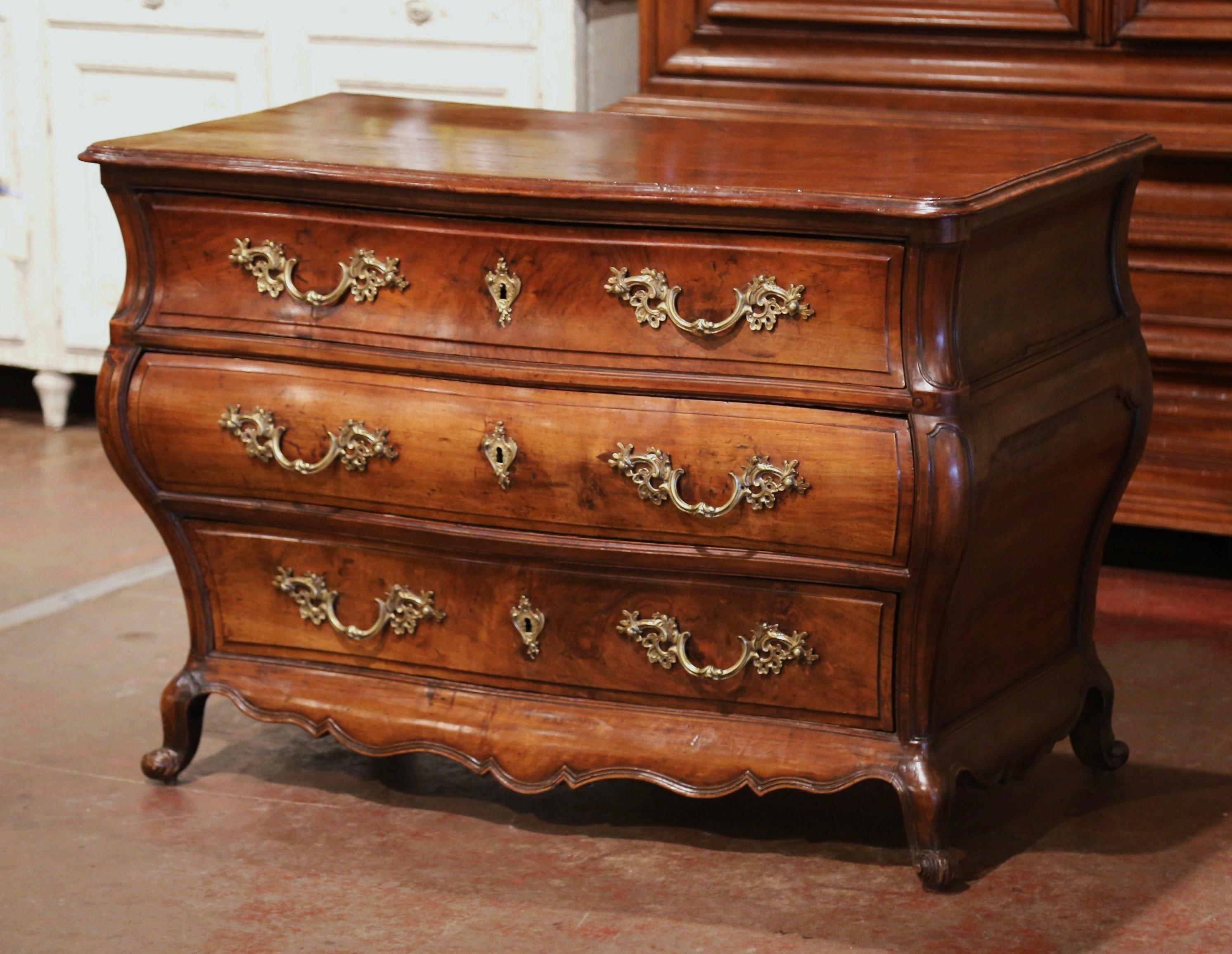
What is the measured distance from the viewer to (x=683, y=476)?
6.91 ft

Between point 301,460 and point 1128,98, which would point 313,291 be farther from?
point 1128,98

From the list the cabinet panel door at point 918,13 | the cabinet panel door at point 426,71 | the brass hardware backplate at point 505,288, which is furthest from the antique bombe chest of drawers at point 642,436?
the cabinet panel door at point 426,71

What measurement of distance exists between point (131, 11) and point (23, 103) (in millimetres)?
379

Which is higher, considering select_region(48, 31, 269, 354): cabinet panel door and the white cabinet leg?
select_region(48, 31, 269, 354): cabinet panel door

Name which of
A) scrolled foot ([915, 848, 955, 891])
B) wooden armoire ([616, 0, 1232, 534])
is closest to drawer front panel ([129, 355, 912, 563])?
scrolled foot ([915, 848, 955, 891])

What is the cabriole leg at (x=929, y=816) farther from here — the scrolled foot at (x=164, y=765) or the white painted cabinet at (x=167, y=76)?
the white painted cabinet at (x=167, y=76)

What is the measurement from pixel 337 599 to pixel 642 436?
1.68ft

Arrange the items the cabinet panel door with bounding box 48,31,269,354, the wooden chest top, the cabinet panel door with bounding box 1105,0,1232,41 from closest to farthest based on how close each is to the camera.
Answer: the wooden chest top, the cabinet panel door with bounding box 1105,0,1232,41, the cabinet panel door with bounding box 48,31,269,354

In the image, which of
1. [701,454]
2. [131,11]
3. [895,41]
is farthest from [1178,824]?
[131,11]

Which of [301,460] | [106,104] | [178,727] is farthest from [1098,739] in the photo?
[106,104]

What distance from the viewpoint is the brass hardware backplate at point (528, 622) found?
225 centimetres

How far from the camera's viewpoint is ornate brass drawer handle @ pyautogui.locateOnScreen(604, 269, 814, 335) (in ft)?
6.70

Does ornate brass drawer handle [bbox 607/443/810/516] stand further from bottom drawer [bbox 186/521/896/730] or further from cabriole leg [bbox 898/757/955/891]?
cabriole leg [bbox 898/757/955/891]

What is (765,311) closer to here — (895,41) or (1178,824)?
(1178,824)
